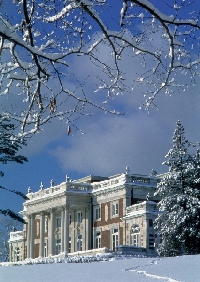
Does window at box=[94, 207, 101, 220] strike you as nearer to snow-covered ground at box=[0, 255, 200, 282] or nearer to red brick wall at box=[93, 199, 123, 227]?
red brick wall at box=[93, 199, 123, 227]

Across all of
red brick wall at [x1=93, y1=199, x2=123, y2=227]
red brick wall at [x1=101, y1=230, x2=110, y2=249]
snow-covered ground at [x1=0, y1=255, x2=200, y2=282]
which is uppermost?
red brick wall at [x1=93, y1=199, x2=123, y2=227]

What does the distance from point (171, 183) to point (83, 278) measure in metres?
25.5

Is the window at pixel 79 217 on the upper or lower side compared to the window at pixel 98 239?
upper

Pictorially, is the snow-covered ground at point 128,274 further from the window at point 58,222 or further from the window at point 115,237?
the window at point 58,222

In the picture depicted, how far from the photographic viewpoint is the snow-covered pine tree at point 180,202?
35.5 m

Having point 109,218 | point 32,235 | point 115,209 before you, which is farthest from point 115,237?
point 32,235

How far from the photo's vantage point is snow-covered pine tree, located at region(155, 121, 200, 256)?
35531 millimetres

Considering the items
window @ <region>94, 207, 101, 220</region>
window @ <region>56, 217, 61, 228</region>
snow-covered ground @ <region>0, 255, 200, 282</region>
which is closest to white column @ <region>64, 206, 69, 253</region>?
window @ <region>94, 207, 101, 220</region>

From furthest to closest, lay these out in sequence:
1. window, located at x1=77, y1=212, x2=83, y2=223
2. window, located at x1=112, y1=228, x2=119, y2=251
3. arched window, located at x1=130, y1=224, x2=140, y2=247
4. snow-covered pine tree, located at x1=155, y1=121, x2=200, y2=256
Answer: window, located at x1=77, y1=212, x2=83, y2=223
window, located at x1=112, y1=228, x2=119, y2=251
arched window, located at x1=130, y1=224, x2=140, y2=247
snow-covered pine tree, located at x1=155, y1=121, x2=200, y2=256

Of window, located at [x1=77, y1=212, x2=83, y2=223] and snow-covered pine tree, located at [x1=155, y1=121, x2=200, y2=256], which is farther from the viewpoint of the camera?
window, located at [x1=77, y1=212, x2=83, y2=223]

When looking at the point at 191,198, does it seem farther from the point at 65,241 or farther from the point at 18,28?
the point at 18,28

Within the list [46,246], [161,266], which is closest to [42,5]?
[161,266]

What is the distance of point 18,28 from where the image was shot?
21.5 ft

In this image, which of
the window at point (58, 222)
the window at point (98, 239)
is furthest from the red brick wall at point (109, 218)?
the window at point (58, 222)
